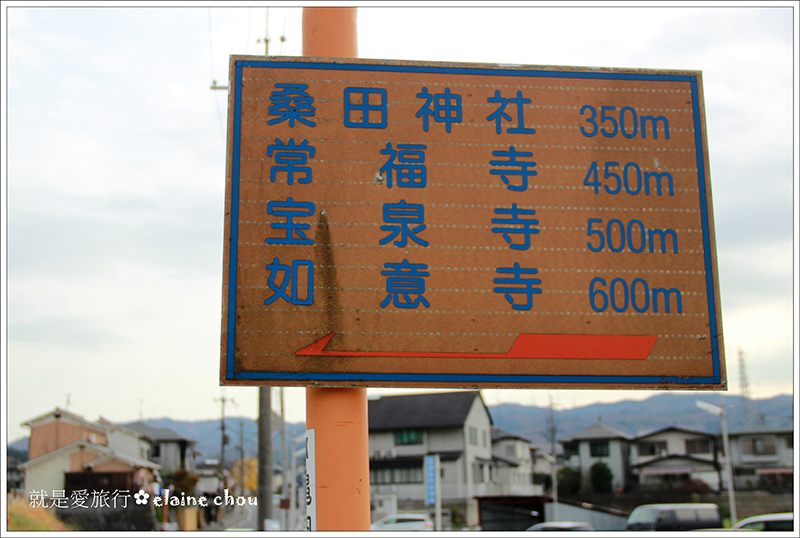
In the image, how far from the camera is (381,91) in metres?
4.25

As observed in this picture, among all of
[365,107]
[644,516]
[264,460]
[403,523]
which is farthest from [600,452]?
[365,107]

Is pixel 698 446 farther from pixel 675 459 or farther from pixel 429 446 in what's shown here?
pixel 429 446

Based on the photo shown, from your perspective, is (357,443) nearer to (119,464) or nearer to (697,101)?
(697,101)

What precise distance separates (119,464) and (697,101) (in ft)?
119

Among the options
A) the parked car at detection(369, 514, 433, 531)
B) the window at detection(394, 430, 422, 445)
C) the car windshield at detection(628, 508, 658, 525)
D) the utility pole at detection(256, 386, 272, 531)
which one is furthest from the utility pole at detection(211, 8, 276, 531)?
the window at detection(394, 430, 422, 445)

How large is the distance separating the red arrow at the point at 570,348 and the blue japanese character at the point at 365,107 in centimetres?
149

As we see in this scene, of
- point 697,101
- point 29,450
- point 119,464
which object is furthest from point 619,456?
point 697,101

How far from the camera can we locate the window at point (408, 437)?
40.2 m

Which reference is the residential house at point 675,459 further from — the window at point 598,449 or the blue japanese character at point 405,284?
the blue japanese character at point 405,284

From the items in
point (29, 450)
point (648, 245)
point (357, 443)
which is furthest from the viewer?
point (29, 450)

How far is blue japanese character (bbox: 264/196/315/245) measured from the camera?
3904 mm

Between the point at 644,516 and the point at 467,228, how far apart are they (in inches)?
716

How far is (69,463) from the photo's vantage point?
3316 centimetres

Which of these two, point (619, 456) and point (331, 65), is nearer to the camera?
point (331, 65)
